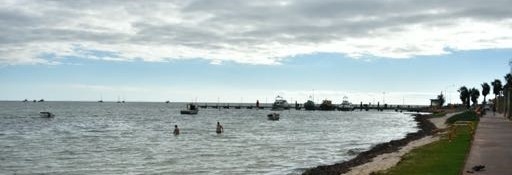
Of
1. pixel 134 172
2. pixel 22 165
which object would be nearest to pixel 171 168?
pixel 134 172

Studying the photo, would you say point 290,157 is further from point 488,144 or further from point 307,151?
point 488,144

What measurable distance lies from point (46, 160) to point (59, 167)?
472 cm

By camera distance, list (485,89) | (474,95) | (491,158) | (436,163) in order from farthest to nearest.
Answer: (474,95) → (485,89) → (491,158) → (436,163)

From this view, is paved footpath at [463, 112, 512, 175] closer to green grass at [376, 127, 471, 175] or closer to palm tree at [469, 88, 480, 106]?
green grass at [376, 127, 471, 175]

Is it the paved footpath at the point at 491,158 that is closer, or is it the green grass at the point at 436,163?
the paved footpath at the point at 491,158

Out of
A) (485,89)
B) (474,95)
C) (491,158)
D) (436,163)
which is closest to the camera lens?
(436,163)

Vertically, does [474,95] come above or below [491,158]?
above

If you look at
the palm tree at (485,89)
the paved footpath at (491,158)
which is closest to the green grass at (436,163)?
the paved footpath at (491,158)

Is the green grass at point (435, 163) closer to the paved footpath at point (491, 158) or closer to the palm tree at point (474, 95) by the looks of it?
the paved footpath at point (491, 158)

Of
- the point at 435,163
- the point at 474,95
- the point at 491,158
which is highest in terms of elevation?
the point at 474,95

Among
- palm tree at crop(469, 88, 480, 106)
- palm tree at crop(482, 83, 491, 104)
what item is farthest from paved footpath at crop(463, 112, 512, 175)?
palm tree at crop(469, 88, 480, 106)

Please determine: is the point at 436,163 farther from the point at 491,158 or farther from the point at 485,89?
the point at 485,89

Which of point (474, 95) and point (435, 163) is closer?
point (435, 163)

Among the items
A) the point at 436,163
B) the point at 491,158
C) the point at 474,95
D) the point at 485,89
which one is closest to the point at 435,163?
the point at 436,163
